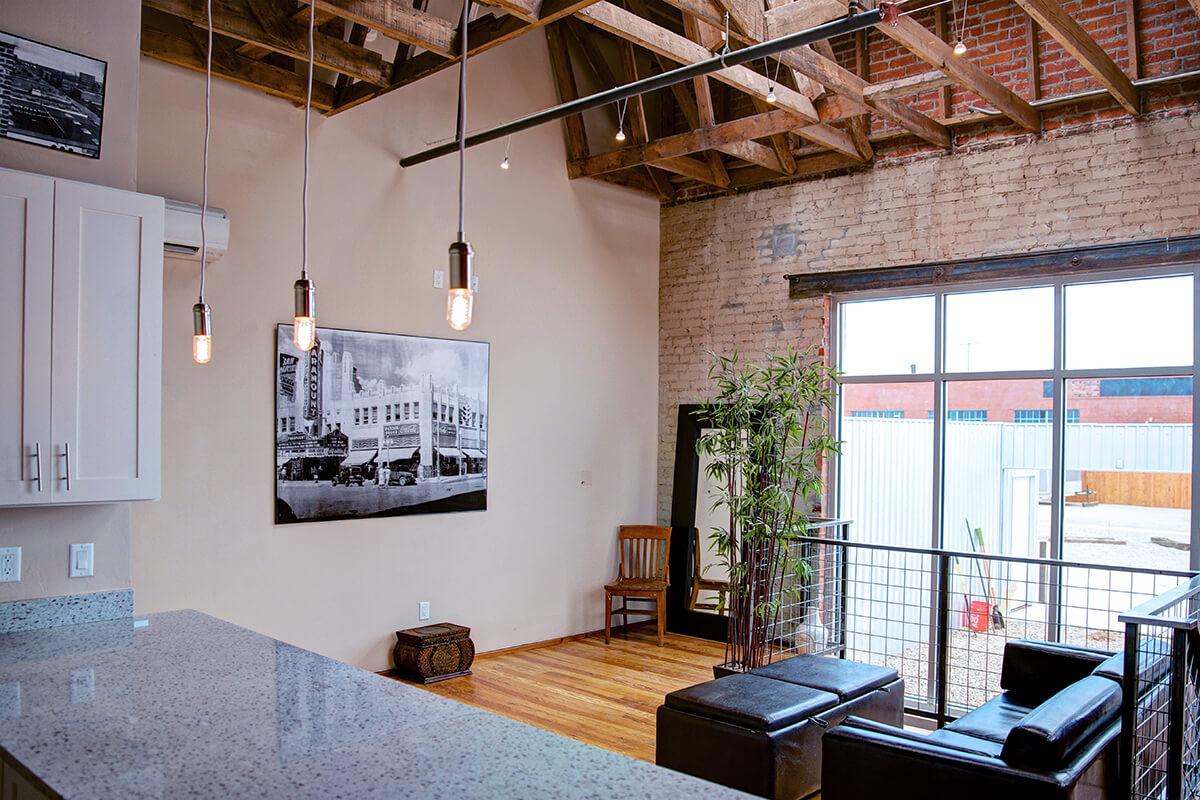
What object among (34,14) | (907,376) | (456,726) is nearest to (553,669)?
(907,376)

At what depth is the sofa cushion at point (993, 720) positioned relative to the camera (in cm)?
388

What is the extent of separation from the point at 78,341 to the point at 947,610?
4.65 metres

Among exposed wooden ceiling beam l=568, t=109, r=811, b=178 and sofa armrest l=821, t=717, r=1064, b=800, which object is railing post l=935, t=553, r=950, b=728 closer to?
sofa armrest l=821, t=717, r=1064, b=800

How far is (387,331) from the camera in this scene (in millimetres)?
6324

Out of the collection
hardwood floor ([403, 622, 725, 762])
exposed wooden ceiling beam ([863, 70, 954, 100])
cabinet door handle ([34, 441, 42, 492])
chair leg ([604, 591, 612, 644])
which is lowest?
hardwood floor ([403, 622, 725, 762])

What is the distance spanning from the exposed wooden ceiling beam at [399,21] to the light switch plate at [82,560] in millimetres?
2746

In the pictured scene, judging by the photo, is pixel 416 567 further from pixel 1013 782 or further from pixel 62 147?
pixel 1013 782

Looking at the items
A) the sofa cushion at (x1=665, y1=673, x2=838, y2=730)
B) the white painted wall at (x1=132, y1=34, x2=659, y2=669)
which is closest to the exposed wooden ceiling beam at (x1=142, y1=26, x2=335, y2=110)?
the white painted wall at (x1=132, y1=34, x2=659, y2=669)

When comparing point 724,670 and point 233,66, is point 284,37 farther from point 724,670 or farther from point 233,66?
point 724,670

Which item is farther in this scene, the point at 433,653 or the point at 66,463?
the point at 433,653

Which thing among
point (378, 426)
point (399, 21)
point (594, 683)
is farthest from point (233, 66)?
point (594, 683)

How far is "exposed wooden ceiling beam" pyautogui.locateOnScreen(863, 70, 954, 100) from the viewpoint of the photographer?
17.5ft

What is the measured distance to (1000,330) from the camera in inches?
254

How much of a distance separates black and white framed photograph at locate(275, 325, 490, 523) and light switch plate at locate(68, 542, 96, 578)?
2515 millimetres
